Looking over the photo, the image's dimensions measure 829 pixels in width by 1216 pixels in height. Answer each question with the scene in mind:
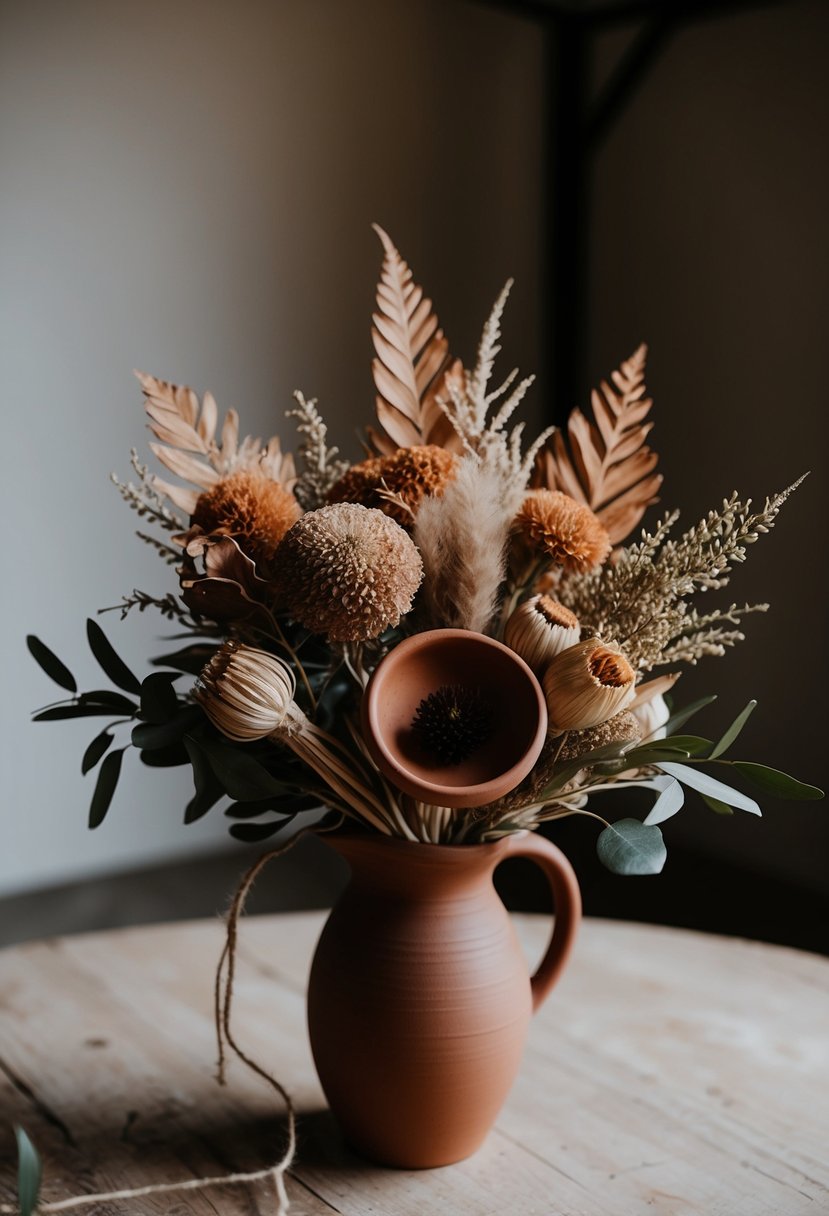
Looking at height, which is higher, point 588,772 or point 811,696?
point 588,772

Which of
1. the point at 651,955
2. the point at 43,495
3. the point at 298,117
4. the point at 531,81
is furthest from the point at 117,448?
the point at 651,955

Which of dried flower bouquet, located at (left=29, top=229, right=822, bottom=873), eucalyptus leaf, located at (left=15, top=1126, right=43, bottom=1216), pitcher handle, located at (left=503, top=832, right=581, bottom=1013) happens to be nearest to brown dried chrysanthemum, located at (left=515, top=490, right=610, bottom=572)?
dried flower bouquet, located at (left=29, top=229, right=822, bottom=873)

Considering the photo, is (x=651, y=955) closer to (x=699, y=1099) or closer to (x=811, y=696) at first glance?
(x=699, y=1099)

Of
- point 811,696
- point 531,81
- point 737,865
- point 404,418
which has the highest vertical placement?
point 531,81

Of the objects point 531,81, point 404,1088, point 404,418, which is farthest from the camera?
point 531,81

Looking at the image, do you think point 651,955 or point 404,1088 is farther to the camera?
point 651,955

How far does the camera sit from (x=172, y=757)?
86cm

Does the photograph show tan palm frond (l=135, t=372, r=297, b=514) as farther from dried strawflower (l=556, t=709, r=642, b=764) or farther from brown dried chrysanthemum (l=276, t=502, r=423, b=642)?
dried strawflower (l=556, t=709, r=642, b=764)

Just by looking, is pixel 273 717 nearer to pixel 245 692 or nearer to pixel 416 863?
pixel 245 692

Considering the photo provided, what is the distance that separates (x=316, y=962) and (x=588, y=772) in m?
0.24

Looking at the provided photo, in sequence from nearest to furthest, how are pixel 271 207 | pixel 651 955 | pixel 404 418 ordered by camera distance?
pixel 404 418 < pixel 651 955 < pixel 271 207

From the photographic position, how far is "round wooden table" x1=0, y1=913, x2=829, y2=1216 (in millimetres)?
825

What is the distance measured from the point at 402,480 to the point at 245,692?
0.19 meters

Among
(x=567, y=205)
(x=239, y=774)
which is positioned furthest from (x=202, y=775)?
(x=567, y=205)
